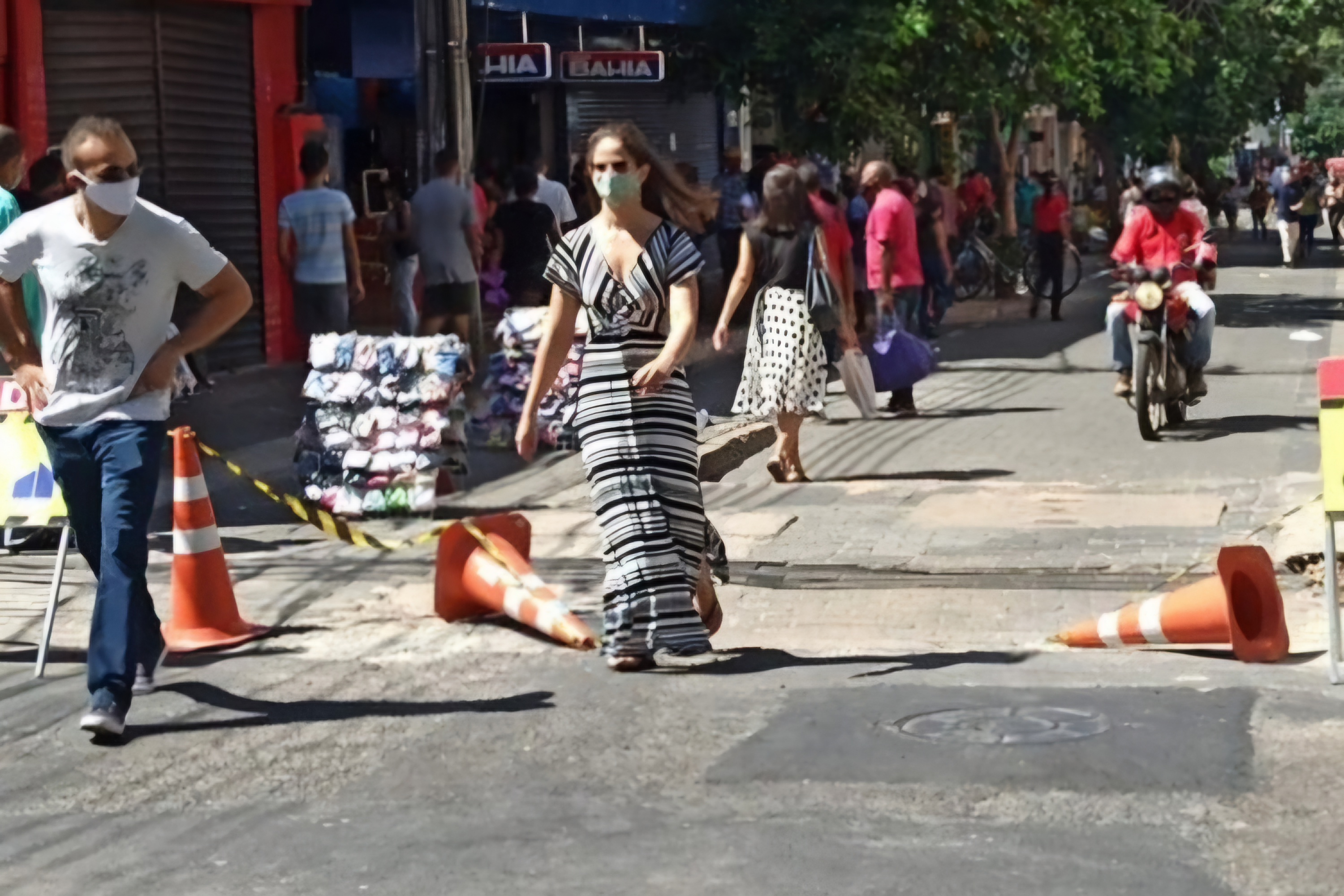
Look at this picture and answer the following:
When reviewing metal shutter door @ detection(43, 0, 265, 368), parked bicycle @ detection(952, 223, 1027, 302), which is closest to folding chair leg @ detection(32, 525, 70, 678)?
metal shutter door @ detection(43, 0, 265, 368)

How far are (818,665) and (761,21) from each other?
56.8 feet

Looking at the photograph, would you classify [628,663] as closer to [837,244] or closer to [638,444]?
[638,444]

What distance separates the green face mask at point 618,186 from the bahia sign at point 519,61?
13.5 metres

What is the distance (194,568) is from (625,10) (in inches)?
681

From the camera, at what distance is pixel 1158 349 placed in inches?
562

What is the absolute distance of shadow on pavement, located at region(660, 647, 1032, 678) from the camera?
7.55 m

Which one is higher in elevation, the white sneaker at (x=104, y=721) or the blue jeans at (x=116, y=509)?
the blue jeans at (x=116, y=509)

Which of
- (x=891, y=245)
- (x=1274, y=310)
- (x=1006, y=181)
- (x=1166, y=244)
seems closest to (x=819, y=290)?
(x=1166, y=244)

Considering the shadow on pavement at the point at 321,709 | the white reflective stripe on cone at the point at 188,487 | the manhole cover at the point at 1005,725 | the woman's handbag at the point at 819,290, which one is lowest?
the shadow on pavement at the point at 321,709

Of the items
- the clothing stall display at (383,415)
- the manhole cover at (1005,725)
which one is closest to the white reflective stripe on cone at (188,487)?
the manhole cover at (1005,725)

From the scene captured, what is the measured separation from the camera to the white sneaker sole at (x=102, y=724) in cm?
666

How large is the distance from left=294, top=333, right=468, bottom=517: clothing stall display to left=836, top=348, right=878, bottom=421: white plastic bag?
2.84 metres

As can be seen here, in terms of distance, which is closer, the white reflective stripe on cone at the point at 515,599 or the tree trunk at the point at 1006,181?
the white reflective stripe on cone at the point at 515,599

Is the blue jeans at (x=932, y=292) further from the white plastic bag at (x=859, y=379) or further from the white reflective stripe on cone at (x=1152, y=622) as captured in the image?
the white reflective stripe on cone at (x=1152, y=622)
